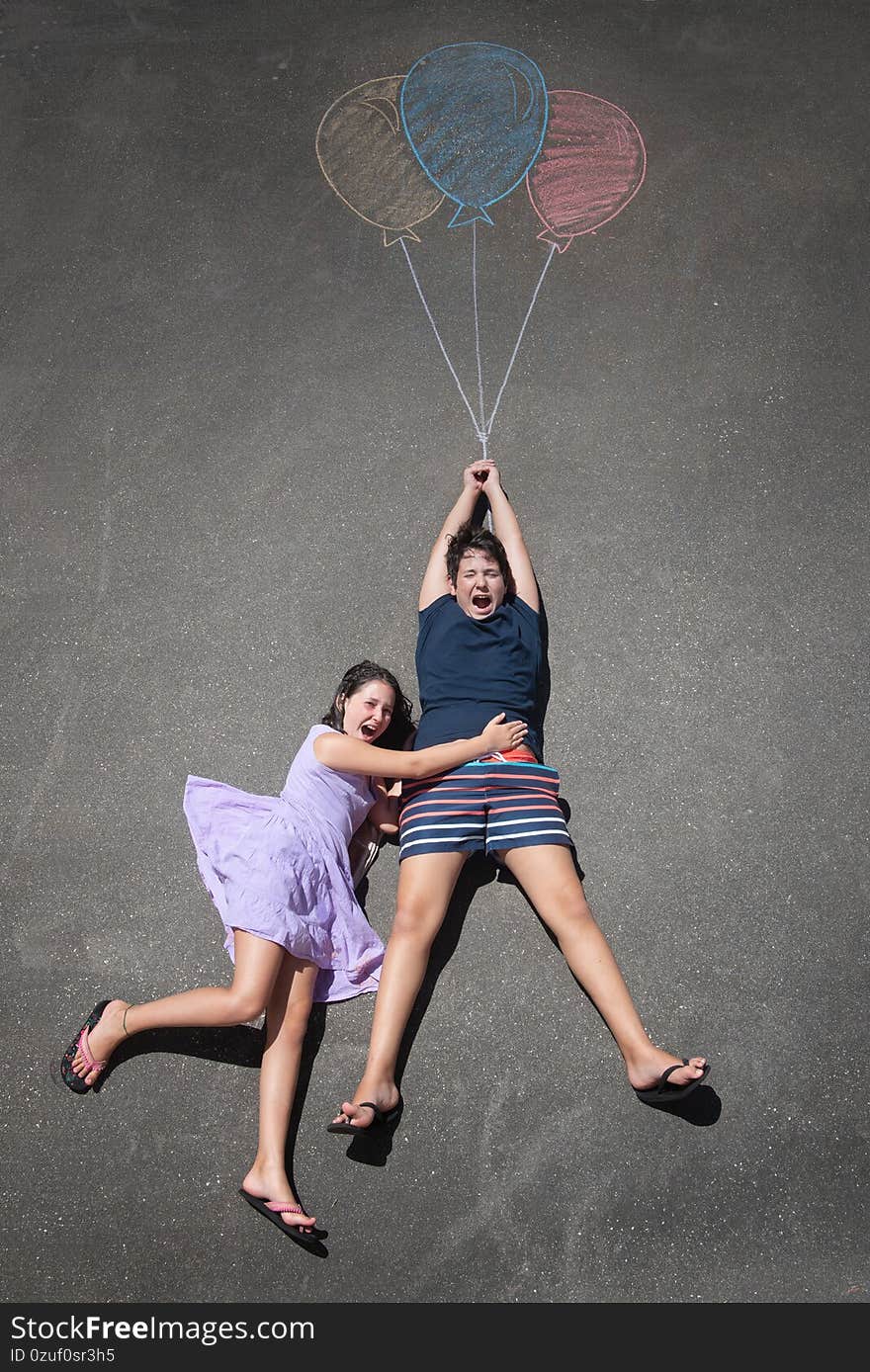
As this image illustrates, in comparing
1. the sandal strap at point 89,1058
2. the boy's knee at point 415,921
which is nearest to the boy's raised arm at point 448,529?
the boy's knee at point 415,921

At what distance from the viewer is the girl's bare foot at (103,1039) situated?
284 cm

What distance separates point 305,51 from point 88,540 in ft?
7.77

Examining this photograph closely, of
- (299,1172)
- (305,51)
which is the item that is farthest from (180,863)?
(305,51)

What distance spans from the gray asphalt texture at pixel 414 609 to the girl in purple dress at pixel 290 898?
0.13 metres

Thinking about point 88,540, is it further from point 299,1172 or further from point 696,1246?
point 696,1246

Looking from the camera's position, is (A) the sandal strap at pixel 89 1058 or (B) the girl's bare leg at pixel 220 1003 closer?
(B) the girl's bare leg at pixel 220 1003

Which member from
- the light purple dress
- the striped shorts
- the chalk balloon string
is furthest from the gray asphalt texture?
the striped shorts

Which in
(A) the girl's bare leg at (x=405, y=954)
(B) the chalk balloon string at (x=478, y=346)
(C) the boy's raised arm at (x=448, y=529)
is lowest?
(A) the girl's bare leg at (x=405, y=954)

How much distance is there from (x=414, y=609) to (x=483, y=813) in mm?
852

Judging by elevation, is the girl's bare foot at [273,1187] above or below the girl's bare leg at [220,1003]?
below

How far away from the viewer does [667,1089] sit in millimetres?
2652

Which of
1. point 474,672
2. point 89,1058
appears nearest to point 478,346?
point 474,672

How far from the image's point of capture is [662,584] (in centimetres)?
338

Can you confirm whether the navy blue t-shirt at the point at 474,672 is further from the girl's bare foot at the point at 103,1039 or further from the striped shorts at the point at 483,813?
the girl's bare foot at the point at 103,1039
